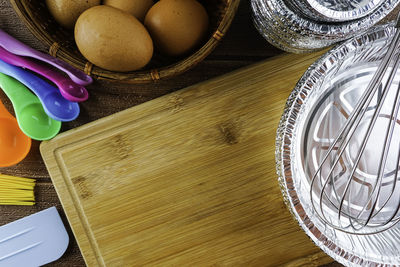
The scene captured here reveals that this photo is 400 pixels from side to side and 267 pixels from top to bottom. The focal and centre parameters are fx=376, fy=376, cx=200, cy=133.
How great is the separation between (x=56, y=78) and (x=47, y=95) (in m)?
0.03

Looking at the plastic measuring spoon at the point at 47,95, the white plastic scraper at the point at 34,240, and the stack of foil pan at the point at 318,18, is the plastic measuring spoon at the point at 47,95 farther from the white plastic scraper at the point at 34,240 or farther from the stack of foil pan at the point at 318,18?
the stack of foil pan at the point at 318,18

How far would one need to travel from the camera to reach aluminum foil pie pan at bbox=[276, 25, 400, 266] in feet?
1.59

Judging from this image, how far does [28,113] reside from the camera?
604mm

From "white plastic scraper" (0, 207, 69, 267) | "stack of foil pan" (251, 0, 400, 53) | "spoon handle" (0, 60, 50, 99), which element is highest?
"stack of foil pan" (251, 0, 400, 53)

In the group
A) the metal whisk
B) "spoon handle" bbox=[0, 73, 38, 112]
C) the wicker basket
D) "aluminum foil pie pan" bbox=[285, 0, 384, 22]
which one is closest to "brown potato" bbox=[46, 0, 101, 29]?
the wicker basket

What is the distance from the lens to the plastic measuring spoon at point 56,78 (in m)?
0.58

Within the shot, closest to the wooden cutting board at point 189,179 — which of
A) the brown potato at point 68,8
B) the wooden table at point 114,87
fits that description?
the wooden table at point 114,87

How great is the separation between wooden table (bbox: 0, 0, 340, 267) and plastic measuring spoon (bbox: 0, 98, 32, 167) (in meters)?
0.01

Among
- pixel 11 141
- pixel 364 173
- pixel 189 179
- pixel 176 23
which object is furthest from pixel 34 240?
pixel 364 173

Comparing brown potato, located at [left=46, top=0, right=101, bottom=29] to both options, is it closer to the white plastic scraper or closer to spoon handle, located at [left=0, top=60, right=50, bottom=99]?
spoon handle, located at [left=0, top=60, right=50, bottom=99]

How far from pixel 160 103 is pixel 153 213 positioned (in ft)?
0.54

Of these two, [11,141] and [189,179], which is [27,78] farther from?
[189,179]

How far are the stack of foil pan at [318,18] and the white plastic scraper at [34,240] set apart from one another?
440 mm

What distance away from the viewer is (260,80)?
21.5 inches
